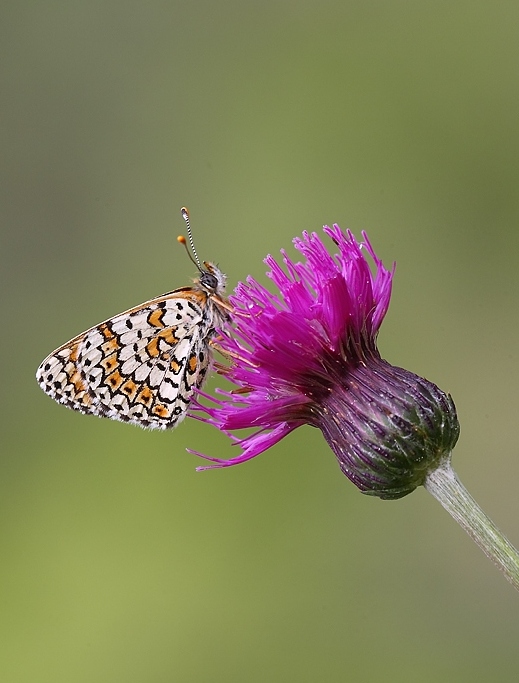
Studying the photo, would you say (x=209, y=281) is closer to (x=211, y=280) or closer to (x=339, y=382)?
(x=211, y=280)

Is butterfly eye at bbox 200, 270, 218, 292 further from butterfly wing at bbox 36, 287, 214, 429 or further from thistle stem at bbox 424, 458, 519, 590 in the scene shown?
thistle stem at bbox 424, 458, 519, 590

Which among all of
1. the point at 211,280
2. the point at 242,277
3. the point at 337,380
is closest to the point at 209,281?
the point at 211,280

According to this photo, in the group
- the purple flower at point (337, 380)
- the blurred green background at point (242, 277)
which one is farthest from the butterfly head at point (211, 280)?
the blurred green background at point (242, 277)

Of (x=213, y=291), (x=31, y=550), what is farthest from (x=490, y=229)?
(x=213, y=291)

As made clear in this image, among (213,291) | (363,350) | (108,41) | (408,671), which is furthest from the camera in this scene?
(108,41)

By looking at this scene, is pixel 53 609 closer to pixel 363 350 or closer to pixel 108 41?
pixel 363 350

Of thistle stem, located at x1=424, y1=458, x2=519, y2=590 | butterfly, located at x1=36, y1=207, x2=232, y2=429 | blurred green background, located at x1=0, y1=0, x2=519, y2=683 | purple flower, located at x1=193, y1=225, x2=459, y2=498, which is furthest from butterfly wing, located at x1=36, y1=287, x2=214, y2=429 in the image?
blurred green background, located at x1=0, y1=0, x2=519, y2=683
